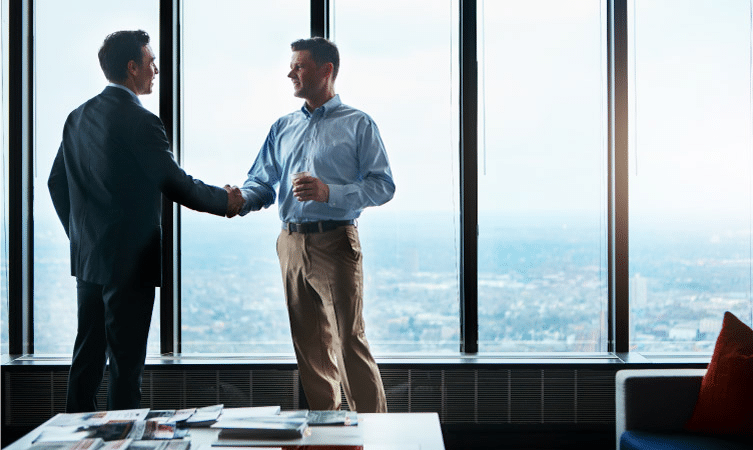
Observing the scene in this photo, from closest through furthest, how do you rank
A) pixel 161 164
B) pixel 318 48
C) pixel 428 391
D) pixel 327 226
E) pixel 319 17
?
pixel 161 164
pixel 327 226
pixel 318 48
pixel 428 391
pixel 319 17

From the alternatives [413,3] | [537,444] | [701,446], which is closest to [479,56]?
[413,3]

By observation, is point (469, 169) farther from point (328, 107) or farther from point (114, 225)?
point (114, 225)

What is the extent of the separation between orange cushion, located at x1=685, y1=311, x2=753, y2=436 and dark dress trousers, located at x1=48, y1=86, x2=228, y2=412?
6.07ft

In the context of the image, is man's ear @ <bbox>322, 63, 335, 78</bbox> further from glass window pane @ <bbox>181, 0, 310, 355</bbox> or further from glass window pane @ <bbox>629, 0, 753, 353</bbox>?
glass window pane @ <bbox>629, 0, 753, 353</bbox>

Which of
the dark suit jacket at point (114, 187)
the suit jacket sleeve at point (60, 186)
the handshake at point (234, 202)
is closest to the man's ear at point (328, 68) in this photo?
the handshake at point (234, 202)

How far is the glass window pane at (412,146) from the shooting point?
345 centimetres

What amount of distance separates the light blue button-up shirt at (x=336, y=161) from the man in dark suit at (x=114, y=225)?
1.73 feet

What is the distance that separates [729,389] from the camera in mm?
2234

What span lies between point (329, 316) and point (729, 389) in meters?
1.44

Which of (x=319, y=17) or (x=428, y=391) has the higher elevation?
(x=319, y=17)

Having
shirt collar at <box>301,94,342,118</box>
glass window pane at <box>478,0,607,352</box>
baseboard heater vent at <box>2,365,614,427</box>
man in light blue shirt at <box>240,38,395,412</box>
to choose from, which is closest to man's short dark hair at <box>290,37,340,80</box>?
man in light blue shirt at <box>240,38,395,412</box>

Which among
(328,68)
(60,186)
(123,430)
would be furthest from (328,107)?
(123,430)

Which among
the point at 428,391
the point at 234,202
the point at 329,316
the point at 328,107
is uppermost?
the point at 328,107

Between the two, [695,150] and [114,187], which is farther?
[695,150]
